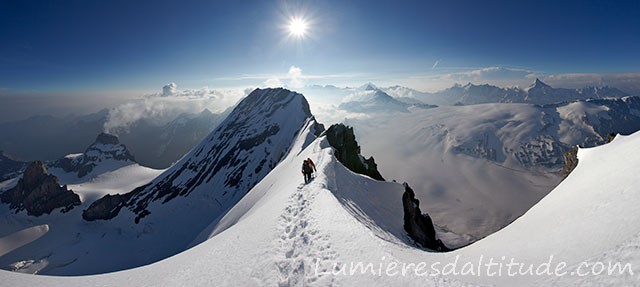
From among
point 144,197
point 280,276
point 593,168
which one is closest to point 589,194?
point 593,168

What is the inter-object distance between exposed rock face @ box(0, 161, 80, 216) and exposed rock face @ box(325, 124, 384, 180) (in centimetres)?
18390

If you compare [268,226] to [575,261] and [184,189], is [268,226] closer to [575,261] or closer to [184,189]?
[575,261]

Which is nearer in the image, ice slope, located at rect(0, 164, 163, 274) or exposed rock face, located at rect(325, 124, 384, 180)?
exposed rock face, located at rect(325, 124, 384, 180)

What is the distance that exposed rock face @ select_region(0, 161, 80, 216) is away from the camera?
152m

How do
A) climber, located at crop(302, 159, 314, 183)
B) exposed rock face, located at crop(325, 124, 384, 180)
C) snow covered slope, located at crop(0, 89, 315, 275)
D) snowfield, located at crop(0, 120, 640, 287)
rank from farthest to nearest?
1. snow covered slope, located at crop(0, 89, 315, 275)
2. exposed rock face, located at crop(325, 124, 384, 180)
3. climber, located at crop(302, 159, 314, 183)
4. snowfield, located at crop(0, 120, 640, 287)

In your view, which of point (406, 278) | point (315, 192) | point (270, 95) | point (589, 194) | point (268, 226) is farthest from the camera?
point (270, 95)

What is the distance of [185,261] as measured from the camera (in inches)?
412

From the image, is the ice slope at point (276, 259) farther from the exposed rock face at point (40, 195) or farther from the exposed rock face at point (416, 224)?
the exposed rock face at point (40, 195)

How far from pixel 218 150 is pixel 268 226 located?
451ft

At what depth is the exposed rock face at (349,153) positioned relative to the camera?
143 feet

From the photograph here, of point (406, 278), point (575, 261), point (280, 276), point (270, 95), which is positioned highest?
point (270, 95)

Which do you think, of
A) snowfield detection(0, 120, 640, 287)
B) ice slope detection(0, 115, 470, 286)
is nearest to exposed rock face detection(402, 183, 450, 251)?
snowfield detection(0, 120, 640, 287)

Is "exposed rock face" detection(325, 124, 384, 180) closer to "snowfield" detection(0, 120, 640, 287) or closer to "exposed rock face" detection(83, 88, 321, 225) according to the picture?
"snowfield" detection(0, 120, 640, 287)

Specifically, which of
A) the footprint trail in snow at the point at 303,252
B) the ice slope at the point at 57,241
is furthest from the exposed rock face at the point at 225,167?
the footprint trail in snow at the point at 303,252
